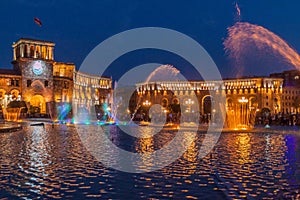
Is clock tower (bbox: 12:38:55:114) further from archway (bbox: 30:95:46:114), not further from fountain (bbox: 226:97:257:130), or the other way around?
fountain (bbox: 226:97:257:130)

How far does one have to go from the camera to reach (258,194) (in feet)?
25.1

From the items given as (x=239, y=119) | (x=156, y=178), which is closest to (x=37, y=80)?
(x=239, y=119)

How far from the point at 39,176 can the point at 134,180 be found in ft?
7.94

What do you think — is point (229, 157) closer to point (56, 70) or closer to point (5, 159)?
point (5, 159)

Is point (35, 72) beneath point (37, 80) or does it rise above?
above

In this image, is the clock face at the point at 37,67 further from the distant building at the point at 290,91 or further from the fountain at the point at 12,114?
the distant building at the point at 290,91

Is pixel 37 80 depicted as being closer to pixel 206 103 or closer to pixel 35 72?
pixel 35 72

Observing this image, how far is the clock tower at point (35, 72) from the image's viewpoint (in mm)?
81250

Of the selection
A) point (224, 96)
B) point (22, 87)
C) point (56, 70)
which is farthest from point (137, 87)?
point (22, 87)

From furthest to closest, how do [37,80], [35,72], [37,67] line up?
1. [37,67]
2. [35,72]
3. [37,80]

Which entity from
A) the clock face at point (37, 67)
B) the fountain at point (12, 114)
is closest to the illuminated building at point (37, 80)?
the clock face at point (37, 67)

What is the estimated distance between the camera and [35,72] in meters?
82.7

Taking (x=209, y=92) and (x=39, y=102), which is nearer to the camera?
(x=39, y=102)

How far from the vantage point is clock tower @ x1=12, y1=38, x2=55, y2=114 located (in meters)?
81.2
